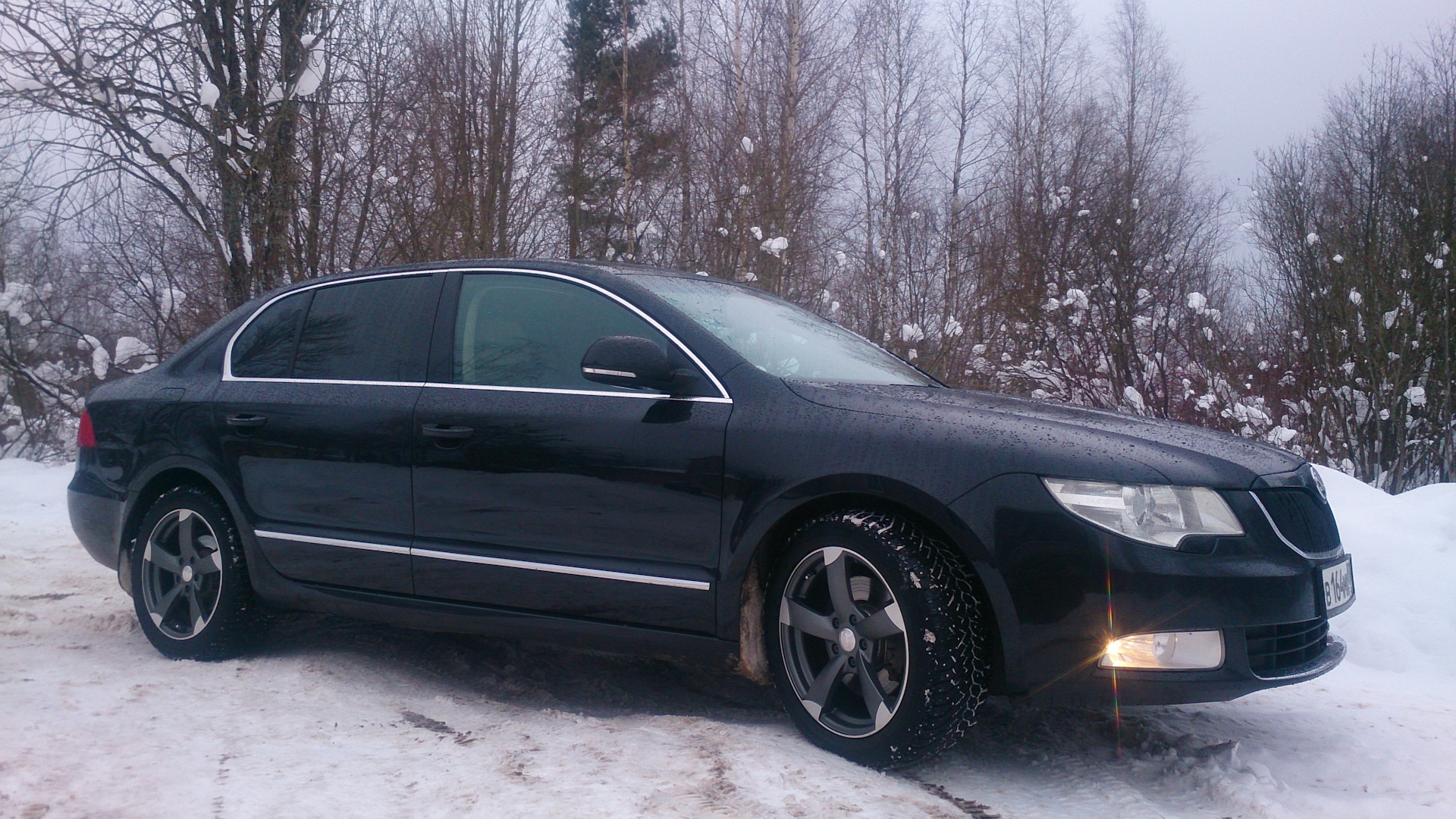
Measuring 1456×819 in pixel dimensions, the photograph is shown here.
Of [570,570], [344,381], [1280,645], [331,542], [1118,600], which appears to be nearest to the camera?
[1118,600]

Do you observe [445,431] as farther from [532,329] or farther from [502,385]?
[532,329]

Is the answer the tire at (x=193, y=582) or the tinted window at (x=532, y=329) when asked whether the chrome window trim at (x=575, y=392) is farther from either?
the tire at (x=193, y=582)

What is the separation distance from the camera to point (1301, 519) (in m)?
2.89

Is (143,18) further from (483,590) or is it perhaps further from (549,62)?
(483,590)

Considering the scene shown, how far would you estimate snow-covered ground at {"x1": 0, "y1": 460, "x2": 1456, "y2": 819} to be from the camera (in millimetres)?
2633

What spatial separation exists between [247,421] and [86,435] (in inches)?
43.5

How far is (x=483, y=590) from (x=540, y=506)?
0.40 m

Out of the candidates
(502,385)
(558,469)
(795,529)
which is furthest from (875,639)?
(502,385)

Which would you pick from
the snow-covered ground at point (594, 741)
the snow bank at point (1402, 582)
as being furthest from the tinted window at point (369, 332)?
the snow bank at point (1402, 582)

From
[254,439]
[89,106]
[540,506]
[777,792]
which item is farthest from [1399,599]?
[89,106]

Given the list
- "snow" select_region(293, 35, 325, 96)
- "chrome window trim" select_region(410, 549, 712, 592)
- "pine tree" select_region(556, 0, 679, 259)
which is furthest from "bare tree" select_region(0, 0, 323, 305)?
"chrome window trim" select_region(410, 549, 712, 592)

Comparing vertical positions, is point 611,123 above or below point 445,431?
above

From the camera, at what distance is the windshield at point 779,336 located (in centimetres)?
348

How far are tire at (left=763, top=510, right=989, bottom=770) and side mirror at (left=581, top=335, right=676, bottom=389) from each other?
653mm
